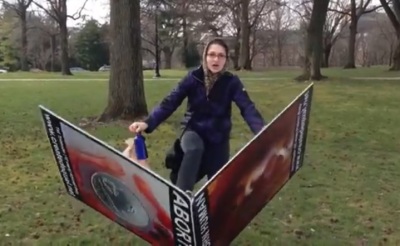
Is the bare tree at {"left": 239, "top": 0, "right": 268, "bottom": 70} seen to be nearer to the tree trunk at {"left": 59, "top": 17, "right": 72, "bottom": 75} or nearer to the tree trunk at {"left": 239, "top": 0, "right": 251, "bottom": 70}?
the tree trunk at {"left": 239, "top": 0, "right": 251, "bottom": 70}

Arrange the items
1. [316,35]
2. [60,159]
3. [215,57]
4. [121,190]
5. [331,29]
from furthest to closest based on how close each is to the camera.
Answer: [331,29], [316,35], [215,57], [60,159], [121,190]

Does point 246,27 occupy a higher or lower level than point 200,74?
higher

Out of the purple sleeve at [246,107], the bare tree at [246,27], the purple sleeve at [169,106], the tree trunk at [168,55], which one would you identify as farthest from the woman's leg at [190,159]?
the tree trunk at [168,55]

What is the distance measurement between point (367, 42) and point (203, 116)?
7427 centimetres

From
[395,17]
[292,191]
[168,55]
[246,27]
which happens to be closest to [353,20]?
[395,17]

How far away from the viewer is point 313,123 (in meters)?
13.1

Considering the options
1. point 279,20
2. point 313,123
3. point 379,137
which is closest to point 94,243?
point 379,137

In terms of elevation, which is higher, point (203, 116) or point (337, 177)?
point (203, 116)

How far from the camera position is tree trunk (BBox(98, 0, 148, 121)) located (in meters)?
12.1

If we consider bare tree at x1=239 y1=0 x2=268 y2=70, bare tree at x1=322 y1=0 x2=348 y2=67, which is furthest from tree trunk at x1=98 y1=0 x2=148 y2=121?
bare tree at x1=322 y1=0 x2=348 y2=67

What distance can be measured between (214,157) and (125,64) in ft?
25.5

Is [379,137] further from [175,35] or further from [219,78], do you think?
[175,35]

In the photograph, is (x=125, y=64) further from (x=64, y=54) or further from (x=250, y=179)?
(x=64, y=54)

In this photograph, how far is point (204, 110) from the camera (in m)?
4.61
